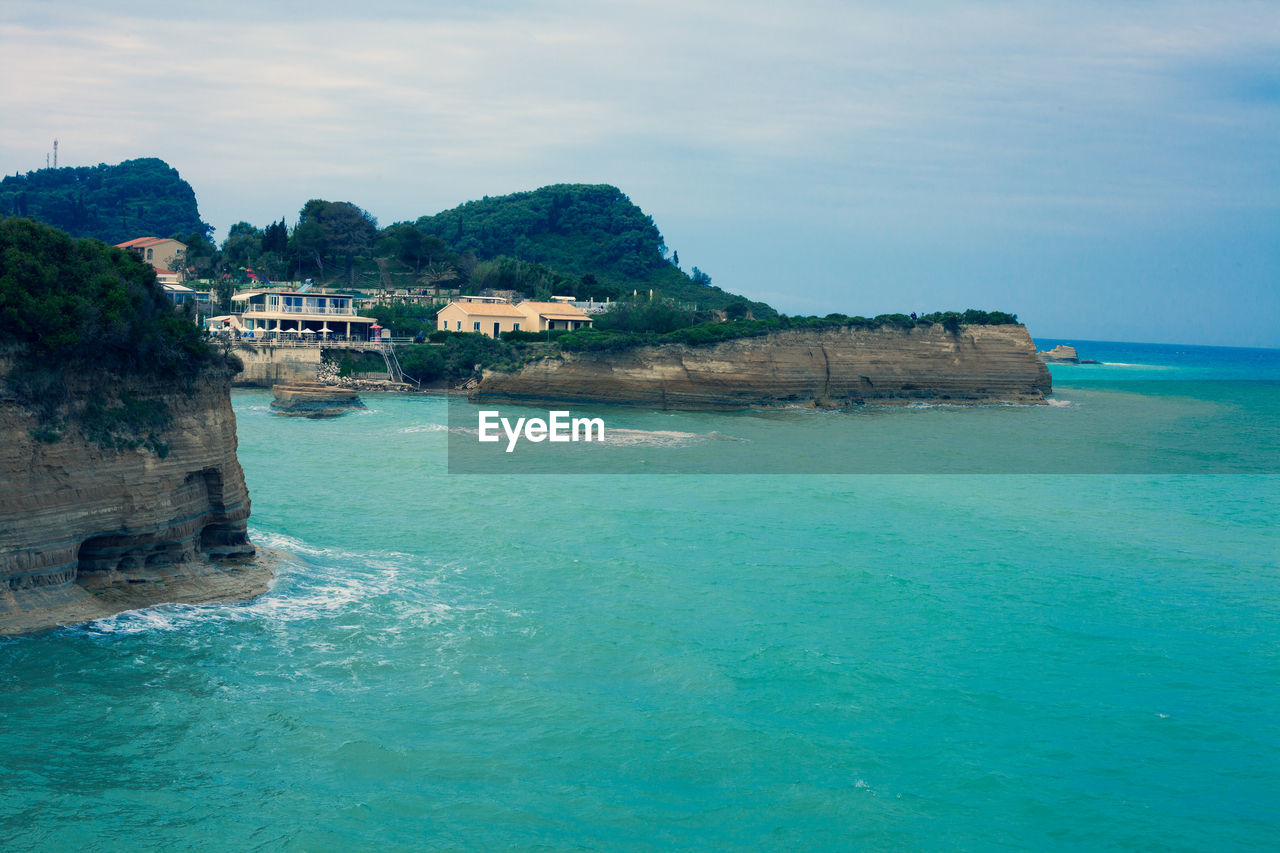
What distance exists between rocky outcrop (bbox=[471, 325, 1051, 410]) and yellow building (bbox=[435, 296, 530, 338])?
44.8 feet

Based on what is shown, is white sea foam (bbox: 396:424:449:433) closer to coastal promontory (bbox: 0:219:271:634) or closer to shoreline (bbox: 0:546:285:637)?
shoreline (bbox: 0:546:285:637)

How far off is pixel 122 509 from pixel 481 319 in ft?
189

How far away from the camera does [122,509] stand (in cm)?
1405

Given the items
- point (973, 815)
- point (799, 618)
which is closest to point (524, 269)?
point (799, 618)

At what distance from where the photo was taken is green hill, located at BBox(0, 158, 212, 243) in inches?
4964

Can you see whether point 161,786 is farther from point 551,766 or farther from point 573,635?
point 573,635

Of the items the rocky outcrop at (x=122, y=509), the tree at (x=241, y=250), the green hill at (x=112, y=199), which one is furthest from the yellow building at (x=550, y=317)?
the green hill at (x=112, y=199)

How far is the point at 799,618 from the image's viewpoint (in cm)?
1598

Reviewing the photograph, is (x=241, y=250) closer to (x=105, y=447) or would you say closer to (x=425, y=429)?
(x=425, y=429)

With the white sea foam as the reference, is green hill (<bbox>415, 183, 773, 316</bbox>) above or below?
above

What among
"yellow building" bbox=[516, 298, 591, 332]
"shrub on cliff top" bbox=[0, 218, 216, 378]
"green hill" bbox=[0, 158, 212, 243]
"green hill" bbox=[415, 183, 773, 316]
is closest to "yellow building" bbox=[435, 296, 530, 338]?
"yellow building" bbox=[516, 298, 591, 332]

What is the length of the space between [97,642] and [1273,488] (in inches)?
1400

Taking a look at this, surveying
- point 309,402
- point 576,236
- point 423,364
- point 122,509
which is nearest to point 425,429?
point 309,402

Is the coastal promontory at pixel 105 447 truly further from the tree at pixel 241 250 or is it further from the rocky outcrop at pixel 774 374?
the tree at pixel 241 250
